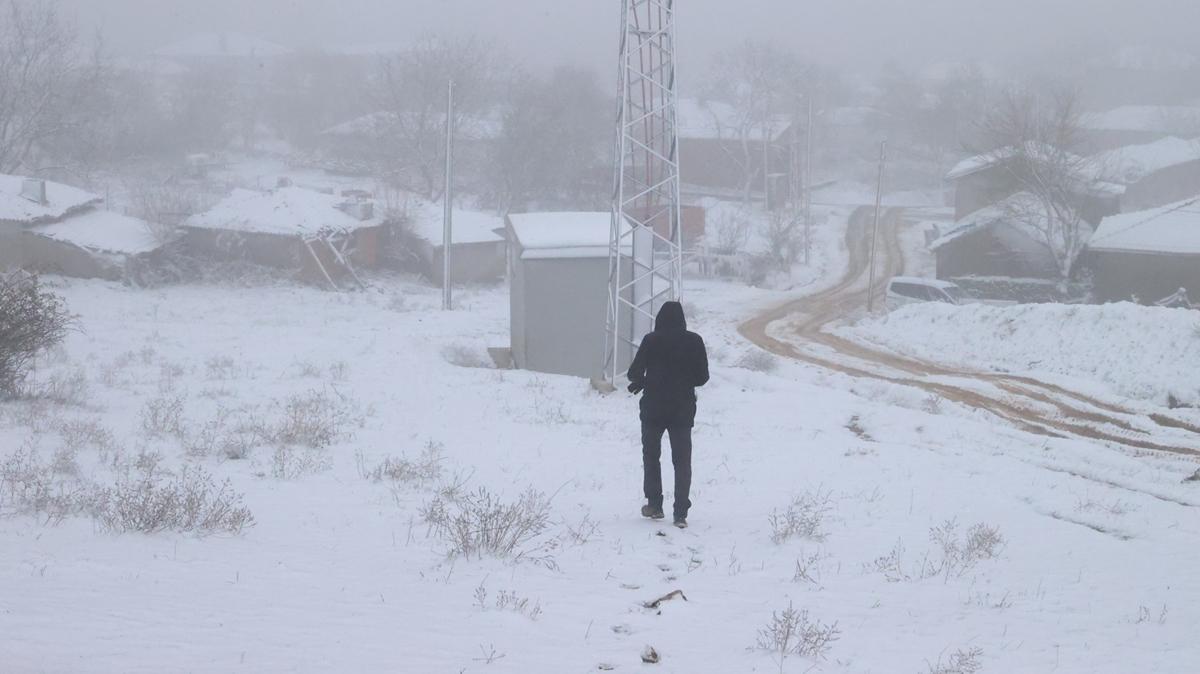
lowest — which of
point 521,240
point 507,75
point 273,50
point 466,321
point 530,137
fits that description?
point 466,321

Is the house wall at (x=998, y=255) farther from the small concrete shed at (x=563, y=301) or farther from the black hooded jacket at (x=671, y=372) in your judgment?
the black hooded jacket at (x=671, y=372)

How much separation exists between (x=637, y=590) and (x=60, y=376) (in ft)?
39.8

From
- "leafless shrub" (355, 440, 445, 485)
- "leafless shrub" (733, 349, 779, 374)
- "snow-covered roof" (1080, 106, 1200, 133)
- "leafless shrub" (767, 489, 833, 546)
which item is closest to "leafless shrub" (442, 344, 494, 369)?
"leafless shrub" (733, 349, 779, 374)

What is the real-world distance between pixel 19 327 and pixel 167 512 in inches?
309

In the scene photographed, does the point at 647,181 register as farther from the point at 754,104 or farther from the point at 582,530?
the point at 754,104

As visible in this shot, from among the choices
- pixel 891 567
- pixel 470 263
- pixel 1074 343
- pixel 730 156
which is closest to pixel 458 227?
pixel 470 263

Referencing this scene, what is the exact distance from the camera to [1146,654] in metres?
5.33

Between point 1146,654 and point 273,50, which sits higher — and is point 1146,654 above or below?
below

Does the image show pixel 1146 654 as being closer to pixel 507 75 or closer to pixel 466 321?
pixel 466 321

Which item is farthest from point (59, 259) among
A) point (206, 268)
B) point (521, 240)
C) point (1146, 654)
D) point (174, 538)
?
point (1146, 654)

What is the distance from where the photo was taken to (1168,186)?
2665 inches

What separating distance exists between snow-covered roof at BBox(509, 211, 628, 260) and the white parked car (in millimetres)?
18722

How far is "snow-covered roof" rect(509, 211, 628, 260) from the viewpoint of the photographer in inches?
→ 765

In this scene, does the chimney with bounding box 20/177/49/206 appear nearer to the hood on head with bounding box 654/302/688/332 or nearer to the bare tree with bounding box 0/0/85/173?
the bare tree with bounding box 0/0/85/173
